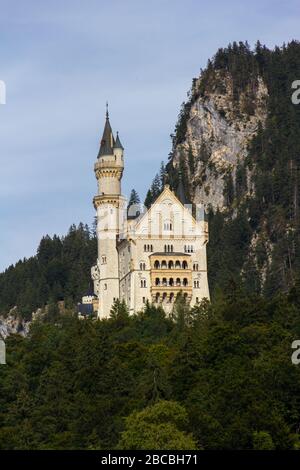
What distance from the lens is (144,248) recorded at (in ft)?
463

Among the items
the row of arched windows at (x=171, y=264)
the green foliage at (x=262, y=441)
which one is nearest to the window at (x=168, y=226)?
the row of arched windows at (x=171, y=264)

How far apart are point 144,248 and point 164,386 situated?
163 feet

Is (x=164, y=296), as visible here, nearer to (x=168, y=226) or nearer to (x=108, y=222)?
(x=168, y=226)

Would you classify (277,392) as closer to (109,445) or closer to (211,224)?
(109,445)

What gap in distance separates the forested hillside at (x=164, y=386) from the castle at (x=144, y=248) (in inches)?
640

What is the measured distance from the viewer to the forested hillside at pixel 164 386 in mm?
84625

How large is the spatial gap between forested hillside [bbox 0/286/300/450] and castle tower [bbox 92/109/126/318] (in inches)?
780

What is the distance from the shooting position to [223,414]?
8662 centimetres

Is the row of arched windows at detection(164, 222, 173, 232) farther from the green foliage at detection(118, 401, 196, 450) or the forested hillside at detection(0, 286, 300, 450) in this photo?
the green foliage at detection(118, 401, 196, 450)

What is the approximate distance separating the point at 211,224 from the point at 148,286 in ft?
179

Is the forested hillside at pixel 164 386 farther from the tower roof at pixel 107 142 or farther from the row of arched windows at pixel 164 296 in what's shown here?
the tower roof at pixel 107 142
